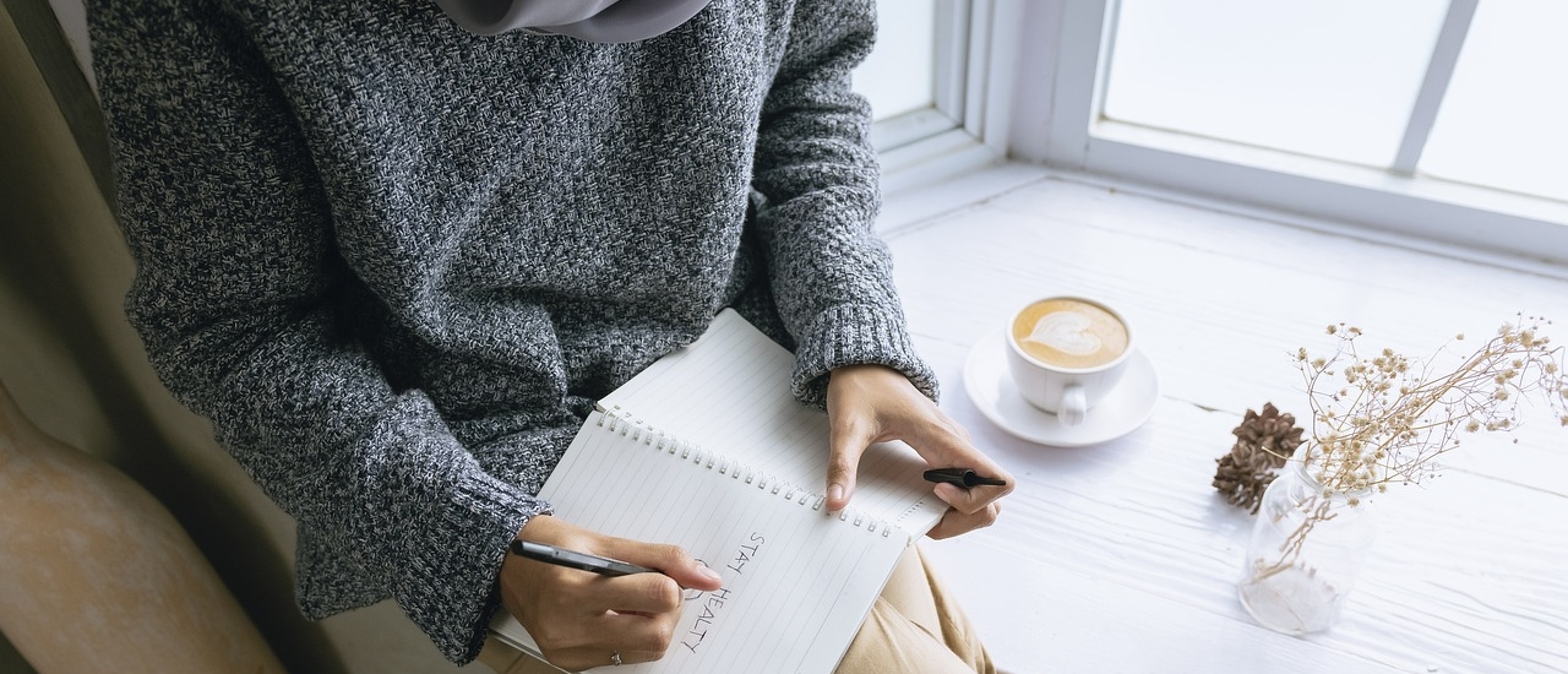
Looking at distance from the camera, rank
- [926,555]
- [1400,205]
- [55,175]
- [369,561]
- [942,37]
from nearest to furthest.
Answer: [369,561] → [55,175] → [926,555] → [1400,205] → [942,37]

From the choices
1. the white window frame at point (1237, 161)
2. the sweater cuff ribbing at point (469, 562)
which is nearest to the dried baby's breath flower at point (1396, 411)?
the white window frame at point (1237, 161)

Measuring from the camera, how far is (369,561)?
632mm

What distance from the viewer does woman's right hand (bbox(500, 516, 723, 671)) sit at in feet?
1.86

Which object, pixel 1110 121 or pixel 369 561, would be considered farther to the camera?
pixel 1110 121

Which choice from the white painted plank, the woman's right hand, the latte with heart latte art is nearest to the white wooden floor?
the white painted plank

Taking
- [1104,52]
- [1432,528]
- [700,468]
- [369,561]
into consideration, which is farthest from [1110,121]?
[369,561]

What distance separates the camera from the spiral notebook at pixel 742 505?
60 centimetres

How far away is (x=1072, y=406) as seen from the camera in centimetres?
88

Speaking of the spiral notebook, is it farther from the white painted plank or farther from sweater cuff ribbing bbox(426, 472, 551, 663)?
the white painted plank

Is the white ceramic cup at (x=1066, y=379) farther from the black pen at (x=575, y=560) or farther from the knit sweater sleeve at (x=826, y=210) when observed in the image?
the black pen at (x=575, y=560)

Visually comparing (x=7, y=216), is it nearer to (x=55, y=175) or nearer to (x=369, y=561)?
(x=55, y=175)

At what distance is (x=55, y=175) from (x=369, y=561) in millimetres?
387

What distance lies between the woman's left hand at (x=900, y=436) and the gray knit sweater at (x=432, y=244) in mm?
16

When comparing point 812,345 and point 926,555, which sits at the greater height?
point 812,345
